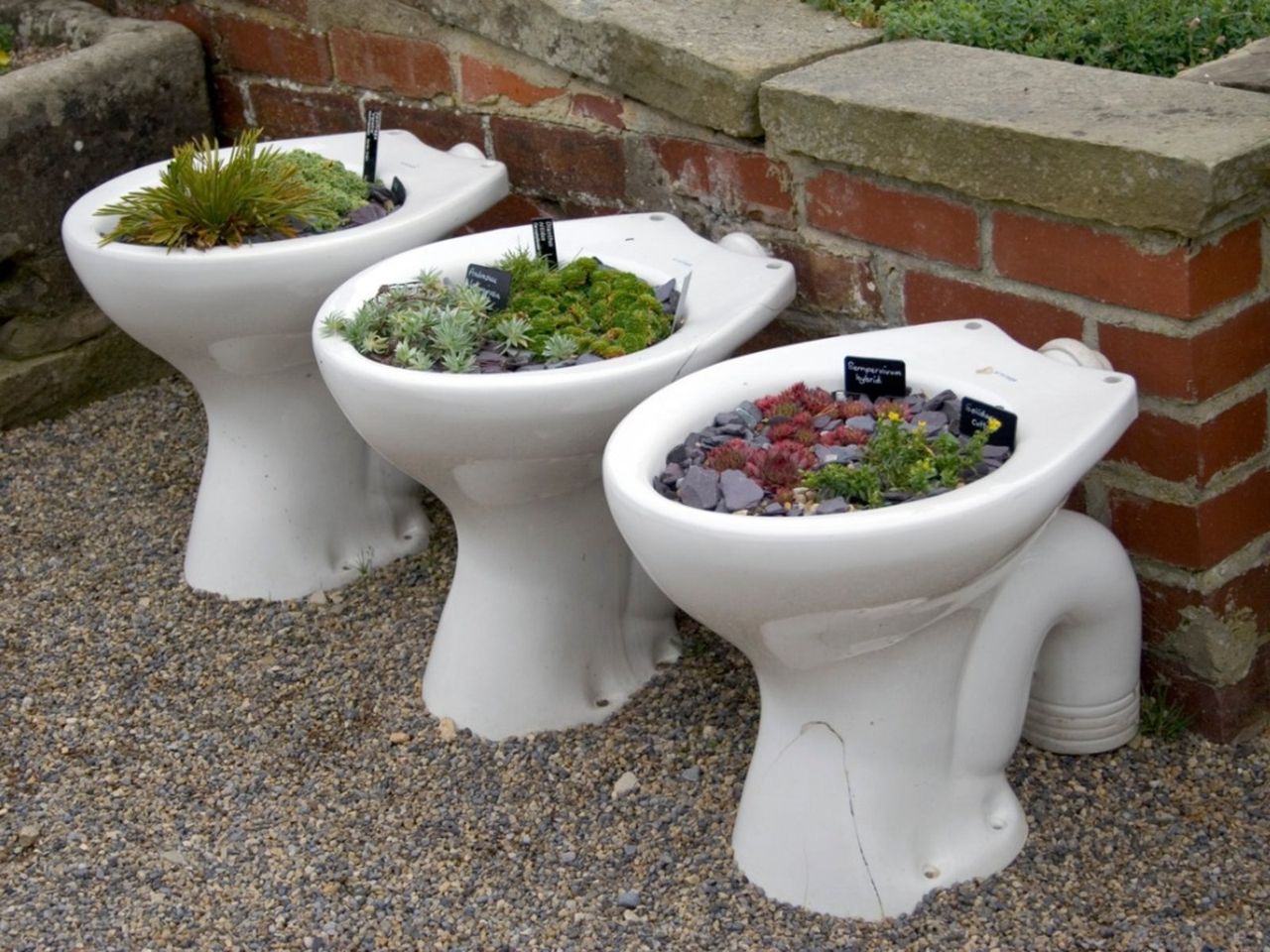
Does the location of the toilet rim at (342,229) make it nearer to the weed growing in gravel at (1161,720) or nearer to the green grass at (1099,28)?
the green grass at (1099,28)

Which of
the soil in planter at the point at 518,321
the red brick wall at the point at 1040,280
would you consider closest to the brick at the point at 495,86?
the red brick wall at the point at 1040,280

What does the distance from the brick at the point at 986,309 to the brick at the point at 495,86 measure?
0.60 m

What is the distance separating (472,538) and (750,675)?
1.17 ft

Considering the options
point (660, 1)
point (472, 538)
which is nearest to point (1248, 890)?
point (472, 538)

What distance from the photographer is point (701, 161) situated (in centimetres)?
196

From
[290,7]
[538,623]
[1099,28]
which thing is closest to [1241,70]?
[1099,28]

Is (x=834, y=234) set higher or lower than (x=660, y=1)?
lower

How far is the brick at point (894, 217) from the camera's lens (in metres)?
1.68

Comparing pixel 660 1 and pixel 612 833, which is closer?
pixel 612 833

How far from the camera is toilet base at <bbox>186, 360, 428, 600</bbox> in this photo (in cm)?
211

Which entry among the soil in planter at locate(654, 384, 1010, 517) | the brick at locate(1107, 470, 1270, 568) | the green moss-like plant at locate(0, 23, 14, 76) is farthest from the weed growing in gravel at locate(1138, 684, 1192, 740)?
the green moss-like plant at locate(0, 23, 14, 76)

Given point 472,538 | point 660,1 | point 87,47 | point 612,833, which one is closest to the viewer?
point 612,833

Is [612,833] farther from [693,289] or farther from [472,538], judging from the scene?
[693,289]

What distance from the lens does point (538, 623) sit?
5.99 feet
